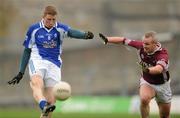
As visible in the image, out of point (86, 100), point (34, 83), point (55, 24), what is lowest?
point (86, 100)

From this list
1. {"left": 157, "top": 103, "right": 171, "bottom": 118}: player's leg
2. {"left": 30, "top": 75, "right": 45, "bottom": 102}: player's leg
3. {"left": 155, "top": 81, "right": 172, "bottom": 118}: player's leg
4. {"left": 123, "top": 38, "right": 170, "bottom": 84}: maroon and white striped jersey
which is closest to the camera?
{"left": 30, "top": 75, "right": 45, "bottom": 102}: player's leg

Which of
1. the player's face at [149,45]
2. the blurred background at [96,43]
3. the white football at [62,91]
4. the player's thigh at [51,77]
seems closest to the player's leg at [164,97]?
the player's face at [149,45]

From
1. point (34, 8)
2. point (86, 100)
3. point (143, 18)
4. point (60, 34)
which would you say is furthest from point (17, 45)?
point (60, 34)

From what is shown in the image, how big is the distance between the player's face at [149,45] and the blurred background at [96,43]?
19347 millimetres

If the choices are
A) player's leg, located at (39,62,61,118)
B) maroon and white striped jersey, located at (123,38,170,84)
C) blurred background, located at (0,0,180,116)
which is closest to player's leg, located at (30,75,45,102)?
player's leg, located at (39,62,61,118)

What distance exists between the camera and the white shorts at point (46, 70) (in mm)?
19016

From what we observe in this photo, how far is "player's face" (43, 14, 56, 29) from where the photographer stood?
18.8 m

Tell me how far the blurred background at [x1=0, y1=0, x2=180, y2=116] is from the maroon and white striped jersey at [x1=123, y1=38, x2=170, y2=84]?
18.9 meters

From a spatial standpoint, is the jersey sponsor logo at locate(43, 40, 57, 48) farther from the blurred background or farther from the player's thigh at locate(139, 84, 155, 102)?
the blurred background

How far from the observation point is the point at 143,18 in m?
58.2

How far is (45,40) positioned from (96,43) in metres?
31.7

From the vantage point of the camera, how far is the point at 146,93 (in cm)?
1897

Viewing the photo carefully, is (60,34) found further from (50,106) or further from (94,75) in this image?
(94,75)

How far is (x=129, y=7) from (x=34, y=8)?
21.7 ft
